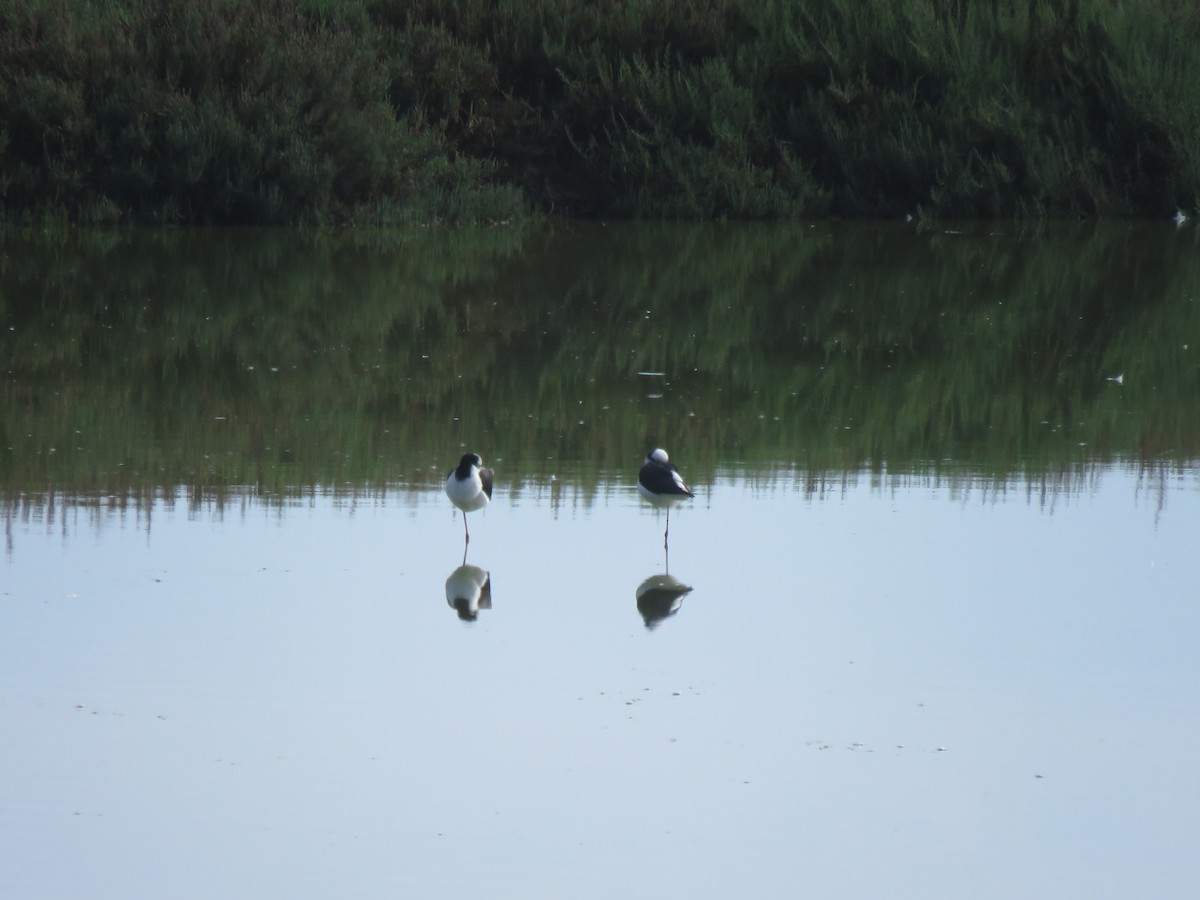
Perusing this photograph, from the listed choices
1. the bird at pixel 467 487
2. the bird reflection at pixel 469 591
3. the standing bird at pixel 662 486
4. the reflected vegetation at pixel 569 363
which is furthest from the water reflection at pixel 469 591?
the reflected vegetation at pixel 569 363

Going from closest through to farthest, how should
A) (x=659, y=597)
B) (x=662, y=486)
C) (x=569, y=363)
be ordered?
(x=659, y=597), (x=662, y=486), (x=569, y=363)

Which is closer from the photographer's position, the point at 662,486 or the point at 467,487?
the point at 467,487

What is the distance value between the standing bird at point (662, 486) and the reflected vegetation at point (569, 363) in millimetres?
818

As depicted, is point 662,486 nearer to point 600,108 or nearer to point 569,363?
point 569,363

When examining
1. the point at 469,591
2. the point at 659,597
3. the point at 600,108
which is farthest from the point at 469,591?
the point at 600,108

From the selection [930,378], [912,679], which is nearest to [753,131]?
[930,378]

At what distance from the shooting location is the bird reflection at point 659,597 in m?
6.38

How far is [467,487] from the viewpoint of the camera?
7293 mm

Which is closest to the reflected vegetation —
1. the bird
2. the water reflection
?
the bird

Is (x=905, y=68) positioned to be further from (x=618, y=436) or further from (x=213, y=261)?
(x=618, y=436)

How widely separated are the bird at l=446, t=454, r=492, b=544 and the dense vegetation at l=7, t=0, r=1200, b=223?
13430 mm

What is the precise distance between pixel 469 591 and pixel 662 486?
1085 mm

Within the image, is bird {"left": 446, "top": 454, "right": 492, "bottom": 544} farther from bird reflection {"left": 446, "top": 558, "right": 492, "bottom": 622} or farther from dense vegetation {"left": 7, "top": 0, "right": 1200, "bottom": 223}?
dense vegetation {"left": 7, "top": 0, "right": 1200, "bottom": 223}

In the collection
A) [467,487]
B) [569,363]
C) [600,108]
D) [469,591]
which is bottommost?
[469,591]
